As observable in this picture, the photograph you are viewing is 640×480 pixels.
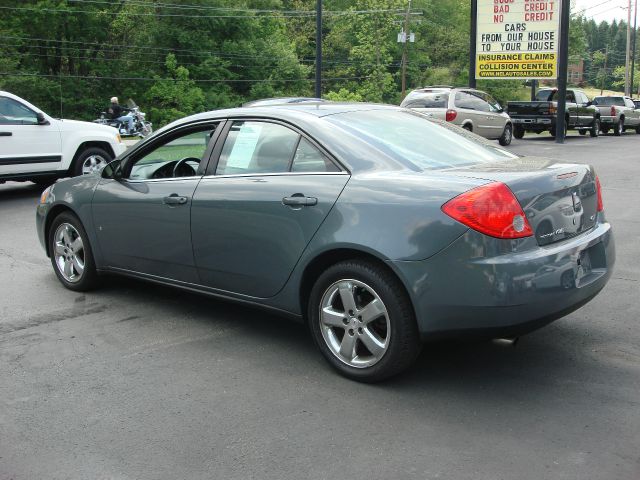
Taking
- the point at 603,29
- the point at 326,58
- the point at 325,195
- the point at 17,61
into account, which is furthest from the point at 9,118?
the point at 603,29

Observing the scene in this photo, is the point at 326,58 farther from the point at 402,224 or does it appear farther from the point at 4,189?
the point at 402,224

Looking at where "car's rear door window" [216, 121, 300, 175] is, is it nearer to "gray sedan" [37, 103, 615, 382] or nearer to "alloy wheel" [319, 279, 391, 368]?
"gray sedan" [37, 103, 615, 382]

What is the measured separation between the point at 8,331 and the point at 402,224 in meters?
2.98

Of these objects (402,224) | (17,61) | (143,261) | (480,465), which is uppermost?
(17,61)

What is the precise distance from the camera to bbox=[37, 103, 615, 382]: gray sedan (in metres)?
3.76

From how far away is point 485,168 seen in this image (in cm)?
428

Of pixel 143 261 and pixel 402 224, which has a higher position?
pixel 402 224

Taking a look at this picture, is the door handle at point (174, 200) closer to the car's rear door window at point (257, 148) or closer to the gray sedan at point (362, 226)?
the gray sedan at point (362, 226)

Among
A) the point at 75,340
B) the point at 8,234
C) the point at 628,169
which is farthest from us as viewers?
the point at 628,169

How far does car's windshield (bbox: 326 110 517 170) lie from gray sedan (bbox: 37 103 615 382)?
0.02 m

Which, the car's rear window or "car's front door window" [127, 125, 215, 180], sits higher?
the car's rear window

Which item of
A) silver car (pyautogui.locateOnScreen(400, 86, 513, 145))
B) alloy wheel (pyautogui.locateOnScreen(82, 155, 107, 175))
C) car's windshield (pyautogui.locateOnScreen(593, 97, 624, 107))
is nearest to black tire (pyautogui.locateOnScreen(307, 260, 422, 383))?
alloy wheel (pyautogui.locateOnScreen(82, 155, 107, 175))

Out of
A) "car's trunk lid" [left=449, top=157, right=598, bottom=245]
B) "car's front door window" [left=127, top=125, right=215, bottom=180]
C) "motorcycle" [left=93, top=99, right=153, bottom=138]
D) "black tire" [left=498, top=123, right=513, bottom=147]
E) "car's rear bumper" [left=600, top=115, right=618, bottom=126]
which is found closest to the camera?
"car's trunk lid" [left=449, top=157, right=598, bottom=245]

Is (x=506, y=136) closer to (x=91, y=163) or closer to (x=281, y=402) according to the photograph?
(x=91, y=163)
